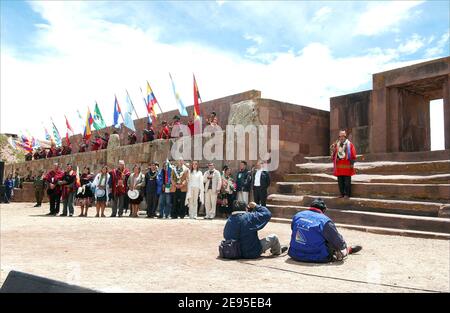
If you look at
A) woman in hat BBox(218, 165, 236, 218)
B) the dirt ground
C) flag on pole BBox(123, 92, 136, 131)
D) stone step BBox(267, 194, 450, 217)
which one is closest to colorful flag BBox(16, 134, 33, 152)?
flag on pole BBox(123, 92, 136, 131)

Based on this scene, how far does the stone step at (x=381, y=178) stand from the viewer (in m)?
8.53

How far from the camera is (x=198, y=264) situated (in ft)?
17.4

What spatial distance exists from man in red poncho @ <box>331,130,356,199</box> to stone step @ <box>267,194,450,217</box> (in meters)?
0.24

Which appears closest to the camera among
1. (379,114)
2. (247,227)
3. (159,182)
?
(247,227)

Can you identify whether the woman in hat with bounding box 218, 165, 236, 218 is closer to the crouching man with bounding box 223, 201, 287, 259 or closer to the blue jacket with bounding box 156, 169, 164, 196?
the blue jacket with bounding box 156, 169, 164, 196

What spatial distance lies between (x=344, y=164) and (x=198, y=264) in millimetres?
5049

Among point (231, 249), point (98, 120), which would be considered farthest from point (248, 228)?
point (98, 120)

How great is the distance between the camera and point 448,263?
528 centimetres

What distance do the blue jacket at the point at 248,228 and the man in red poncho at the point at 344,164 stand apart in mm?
4143

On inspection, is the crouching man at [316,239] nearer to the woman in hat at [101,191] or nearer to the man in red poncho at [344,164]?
the man in red poncho at [344,164]

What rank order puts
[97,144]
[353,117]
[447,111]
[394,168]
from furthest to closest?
1. [97,144]
2. [353,117]
3. [447,111]
4. [394,168]

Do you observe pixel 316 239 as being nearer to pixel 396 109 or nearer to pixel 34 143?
pixel 396 109

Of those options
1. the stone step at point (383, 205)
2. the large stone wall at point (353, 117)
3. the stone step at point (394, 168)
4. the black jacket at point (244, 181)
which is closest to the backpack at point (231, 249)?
the stone step at point (383, 205)
